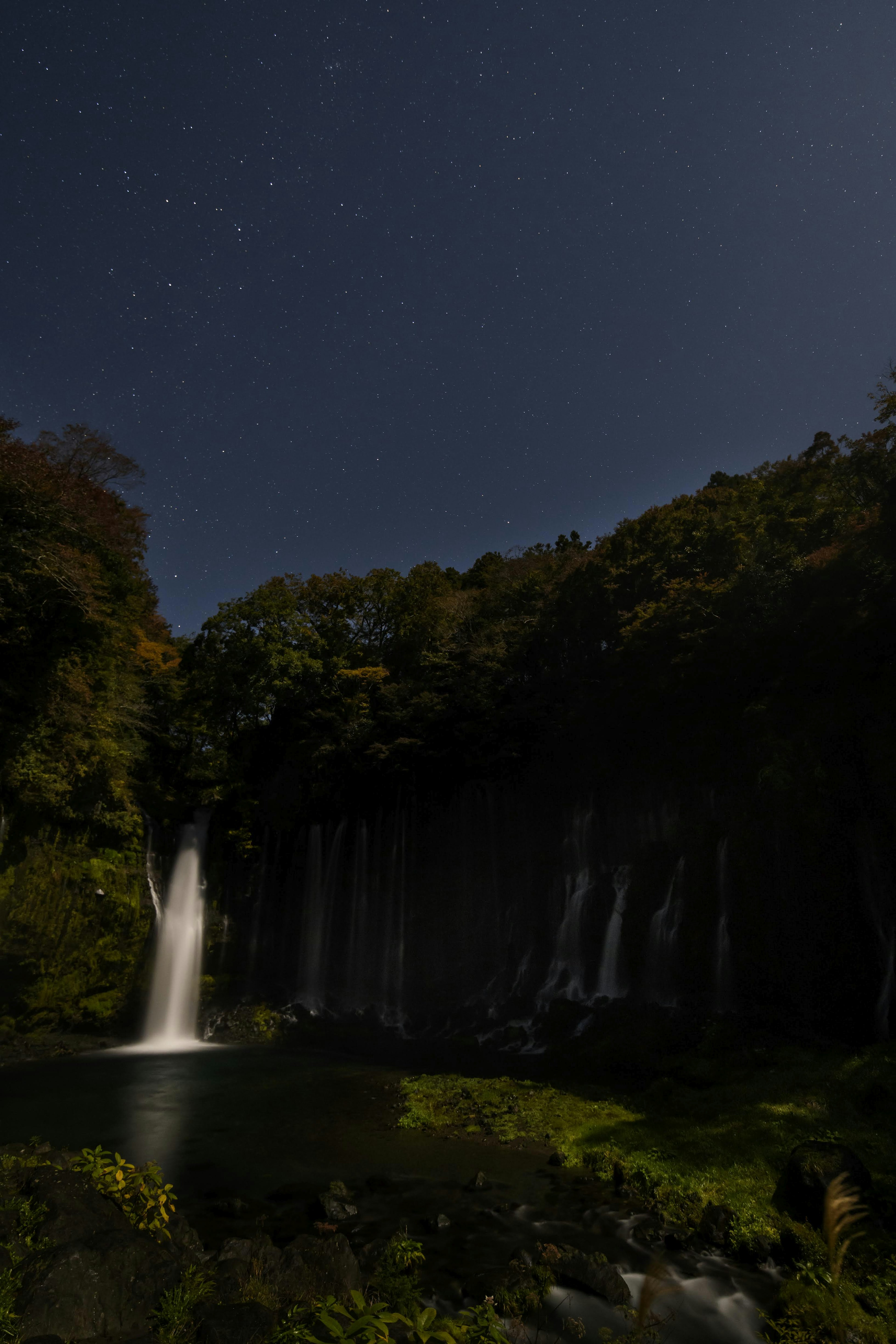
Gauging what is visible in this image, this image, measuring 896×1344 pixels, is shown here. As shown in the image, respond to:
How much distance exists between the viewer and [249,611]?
115 feet

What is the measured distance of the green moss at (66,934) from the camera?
21078 mm

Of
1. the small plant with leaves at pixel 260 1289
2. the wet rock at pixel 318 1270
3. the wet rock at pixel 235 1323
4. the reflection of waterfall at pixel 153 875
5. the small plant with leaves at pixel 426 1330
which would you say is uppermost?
the reflection of waterfall at pixel 153 875

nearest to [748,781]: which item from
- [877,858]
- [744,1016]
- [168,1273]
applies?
[877,858]

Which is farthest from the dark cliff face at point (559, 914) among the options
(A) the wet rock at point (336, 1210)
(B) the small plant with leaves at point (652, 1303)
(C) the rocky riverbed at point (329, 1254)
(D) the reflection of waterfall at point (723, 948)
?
(A) the wet rock at point (336, 1210)

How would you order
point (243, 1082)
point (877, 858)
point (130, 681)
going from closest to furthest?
point (877, 858) → point (243, 1082) → point (130, 681)

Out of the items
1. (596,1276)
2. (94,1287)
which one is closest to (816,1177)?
(596,1276)

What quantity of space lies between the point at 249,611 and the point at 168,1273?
102 ft

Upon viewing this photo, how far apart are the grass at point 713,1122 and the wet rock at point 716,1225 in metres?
0.08

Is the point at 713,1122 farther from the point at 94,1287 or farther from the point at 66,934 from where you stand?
the point at 66,934

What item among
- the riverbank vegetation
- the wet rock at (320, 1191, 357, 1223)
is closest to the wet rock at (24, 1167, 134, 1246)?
the wet rock at (320, 1191, 357, 1223)

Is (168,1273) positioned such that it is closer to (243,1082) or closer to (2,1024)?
(243,1082)

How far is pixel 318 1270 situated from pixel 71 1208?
8.82 feet

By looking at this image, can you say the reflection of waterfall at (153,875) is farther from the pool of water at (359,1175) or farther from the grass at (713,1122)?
the grass at (713,1122)

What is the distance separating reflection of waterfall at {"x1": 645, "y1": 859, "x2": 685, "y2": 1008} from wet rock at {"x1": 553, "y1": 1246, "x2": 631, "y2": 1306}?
43.9ft
